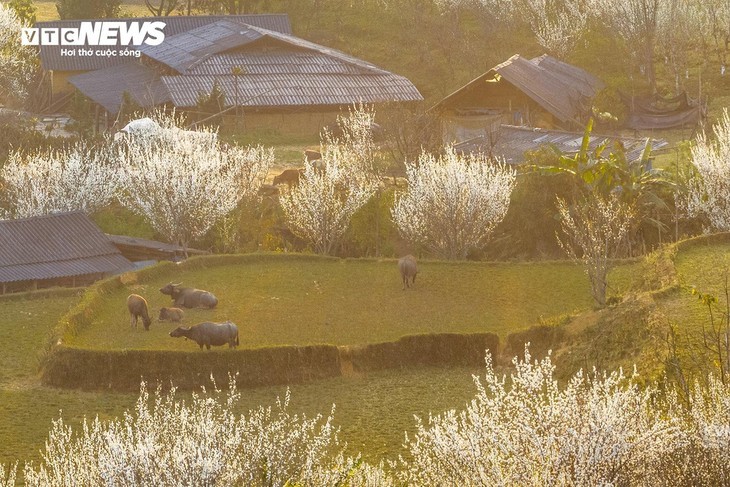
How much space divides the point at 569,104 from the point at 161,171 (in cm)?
2731

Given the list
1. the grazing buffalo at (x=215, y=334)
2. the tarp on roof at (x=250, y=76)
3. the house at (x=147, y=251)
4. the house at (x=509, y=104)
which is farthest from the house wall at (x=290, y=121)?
the grazing buffalo at (x=215, y=334)

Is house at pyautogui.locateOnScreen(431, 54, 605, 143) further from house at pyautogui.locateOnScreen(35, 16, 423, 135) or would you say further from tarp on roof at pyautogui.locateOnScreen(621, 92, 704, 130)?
house at pyautogui.locateOnScreen(35, 16, 423, 135)

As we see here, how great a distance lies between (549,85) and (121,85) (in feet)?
77.6

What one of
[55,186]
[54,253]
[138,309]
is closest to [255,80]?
[55,186]

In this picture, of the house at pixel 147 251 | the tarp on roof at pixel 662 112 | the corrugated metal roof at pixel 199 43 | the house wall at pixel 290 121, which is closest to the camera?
the house at pixel 147 251

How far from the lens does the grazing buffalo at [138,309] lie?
31.2 metres

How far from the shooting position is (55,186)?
159 feet

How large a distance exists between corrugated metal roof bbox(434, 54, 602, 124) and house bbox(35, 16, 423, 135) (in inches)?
281

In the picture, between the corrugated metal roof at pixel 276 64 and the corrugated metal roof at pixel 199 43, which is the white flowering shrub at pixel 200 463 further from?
Result: the corrugated metal roof at pixel 199 43

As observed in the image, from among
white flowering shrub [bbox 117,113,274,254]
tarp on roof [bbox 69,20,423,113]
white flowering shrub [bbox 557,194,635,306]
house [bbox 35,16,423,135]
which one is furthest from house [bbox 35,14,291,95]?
white flowering shrub [bbox 557,194,635,306]

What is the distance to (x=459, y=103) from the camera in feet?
210

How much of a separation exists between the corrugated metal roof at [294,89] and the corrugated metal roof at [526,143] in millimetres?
16491

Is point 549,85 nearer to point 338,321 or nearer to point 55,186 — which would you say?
point 55,186

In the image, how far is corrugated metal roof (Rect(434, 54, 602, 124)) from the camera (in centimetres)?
6228
